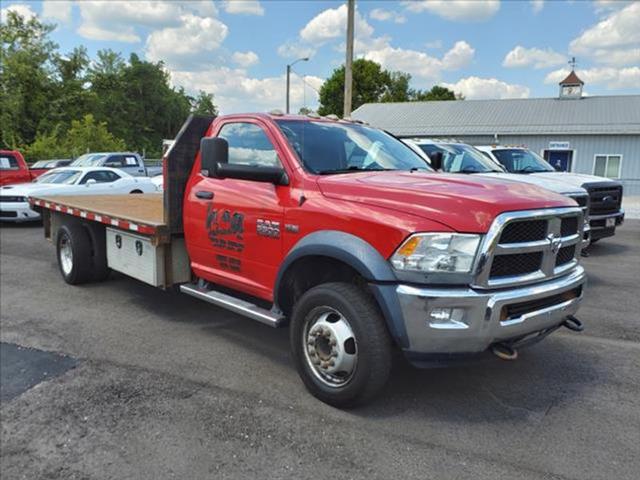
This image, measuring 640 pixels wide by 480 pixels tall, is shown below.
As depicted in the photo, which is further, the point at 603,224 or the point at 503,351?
the point at 603,224

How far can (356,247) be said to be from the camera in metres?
3.53

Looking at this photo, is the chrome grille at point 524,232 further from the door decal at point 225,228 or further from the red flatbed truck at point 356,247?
the door decal at point 225,228

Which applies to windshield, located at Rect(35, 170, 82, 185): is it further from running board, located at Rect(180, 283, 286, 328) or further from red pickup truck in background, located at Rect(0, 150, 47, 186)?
running board, located at Rect(180, 283, 286, 328)

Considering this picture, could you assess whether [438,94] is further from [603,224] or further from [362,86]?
[603,224]

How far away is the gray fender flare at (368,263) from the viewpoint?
131 inches

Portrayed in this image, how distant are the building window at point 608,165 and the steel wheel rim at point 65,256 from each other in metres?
25.7

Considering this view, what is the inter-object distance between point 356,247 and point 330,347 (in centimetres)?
75

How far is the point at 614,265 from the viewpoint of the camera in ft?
28.6

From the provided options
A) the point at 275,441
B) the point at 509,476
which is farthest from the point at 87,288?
the point at 509,476

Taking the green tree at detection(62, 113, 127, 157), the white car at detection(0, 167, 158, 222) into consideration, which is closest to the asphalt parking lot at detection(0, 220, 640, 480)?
the white car at detection(0, 167, 158, 222)

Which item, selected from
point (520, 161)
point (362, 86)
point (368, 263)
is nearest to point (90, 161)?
point (520, 161)

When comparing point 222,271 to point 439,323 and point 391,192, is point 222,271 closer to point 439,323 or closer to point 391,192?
point 391,192

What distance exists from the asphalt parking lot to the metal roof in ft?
80.4

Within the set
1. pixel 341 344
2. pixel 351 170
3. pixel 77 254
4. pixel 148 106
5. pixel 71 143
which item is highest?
pixel 148 106
